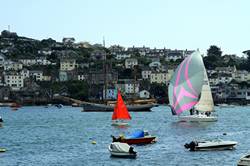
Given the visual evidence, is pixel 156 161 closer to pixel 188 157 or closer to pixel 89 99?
pixel 188 157

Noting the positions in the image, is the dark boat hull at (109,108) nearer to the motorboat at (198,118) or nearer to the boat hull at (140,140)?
the motorboat at (198,118)

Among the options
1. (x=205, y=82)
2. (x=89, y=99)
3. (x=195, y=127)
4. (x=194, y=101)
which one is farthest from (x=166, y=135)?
(x=89, y=99)

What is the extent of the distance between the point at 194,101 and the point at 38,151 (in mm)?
33379

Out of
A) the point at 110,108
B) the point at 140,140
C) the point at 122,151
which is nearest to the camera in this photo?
the point at 122,151

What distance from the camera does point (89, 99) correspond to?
7407 inches

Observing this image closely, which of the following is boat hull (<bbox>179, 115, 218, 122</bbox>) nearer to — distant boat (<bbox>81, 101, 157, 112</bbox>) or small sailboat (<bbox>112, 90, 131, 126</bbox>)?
small sailboat (<bbox>112, 90, 131, 126</bbox>)

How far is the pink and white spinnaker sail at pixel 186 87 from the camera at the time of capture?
84.9 m

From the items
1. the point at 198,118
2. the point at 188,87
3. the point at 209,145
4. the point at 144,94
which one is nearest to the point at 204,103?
the point at 198,118

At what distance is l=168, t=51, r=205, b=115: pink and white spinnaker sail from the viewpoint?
84.9 metres

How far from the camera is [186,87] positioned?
8500cm

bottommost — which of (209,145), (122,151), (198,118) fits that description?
(122,151)

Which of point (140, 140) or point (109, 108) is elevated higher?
point (109, 108)

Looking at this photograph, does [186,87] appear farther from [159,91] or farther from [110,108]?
[159,91]

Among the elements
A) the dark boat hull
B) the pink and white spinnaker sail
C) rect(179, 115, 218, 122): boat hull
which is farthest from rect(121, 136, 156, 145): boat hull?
the dark boat hull
